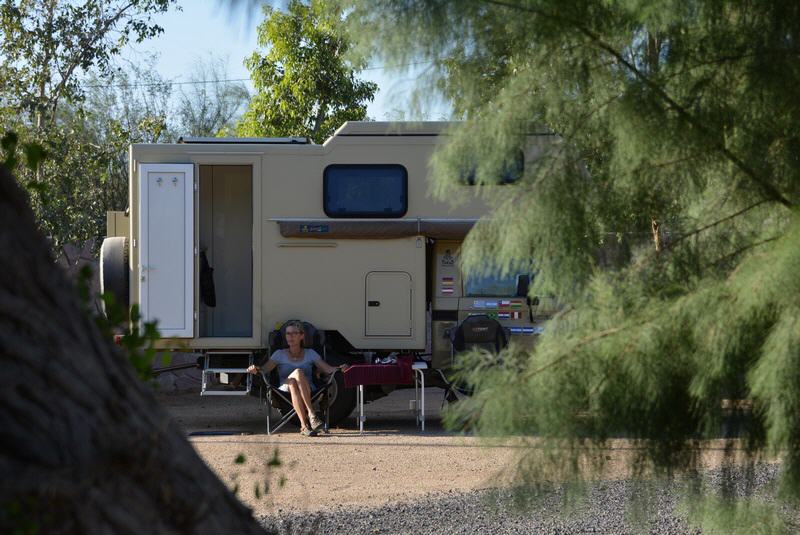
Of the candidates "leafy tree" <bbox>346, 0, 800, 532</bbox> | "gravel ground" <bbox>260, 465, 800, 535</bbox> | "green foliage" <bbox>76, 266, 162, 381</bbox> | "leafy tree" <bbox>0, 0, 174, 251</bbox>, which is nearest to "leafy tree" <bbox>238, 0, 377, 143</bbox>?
"leafy tree" <bbox>0, 0, 174, 251</bbox>

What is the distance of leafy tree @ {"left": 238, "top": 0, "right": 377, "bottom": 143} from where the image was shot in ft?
47.2

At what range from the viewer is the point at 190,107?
26266mm

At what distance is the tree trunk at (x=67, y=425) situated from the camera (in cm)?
204

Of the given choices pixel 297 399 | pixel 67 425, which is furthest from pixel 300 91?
pixel 67 425

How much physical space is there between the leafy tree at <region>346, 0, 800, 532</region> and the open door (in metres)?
7.45

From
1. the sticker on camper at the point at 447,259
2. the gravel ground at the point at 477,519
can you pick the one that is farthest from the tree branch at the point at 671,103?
the sticker on camper at the point at 447,259

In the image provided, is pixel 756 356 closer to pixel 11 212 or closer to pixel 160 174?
pixel 11 212

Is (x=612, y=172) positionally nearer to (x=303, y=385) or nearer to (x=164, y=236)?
(x=303, y=385)

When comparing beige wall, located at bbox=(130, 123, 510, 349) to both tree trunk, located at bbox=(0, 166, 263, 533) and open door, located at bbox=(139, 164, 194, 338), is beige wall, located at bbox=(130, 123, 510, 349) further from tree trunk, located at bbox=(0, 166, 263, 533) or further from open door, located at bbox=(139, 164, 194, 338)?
tree trunk, located at bbox=(0, 166, 263, 533)

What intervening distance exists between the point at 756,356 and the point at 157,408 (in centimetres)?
180

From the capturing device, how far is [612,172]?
12.6 feet

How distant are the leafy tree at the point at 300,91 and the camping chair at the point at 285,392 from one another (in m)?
4.28

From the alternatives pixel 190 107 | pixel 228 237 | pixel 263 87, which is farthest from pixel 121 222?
pixel 190 107

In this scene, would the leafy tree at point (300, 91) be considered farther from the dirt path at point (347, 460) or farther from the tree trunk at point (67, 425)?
the tree trunk at point (67, 425)
